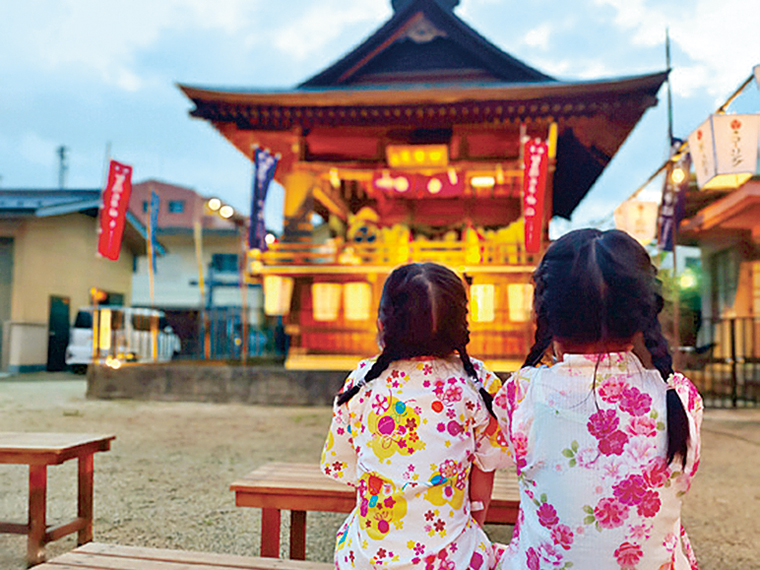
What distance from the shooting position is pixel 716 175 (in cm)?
716

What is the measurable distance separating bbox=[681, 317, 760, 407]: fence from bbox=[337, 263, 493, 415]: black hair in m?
10.1

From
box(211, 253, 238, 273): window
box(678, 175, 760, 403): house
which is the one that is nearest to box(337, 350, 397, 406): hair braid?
box(678, 175, 760, 403): house

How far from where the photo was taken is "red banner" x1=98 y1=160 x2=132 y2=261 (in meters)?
12.1

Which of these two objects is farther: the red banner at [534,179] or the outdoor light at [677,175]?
the red banner at [534,179]

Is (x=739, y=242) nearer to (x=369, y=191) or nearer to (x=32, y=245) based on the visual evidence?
(x=369, y=191)

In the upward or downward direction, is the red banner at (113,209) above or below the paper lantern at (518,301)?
above

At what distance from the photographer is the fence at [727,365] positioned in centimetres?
1048

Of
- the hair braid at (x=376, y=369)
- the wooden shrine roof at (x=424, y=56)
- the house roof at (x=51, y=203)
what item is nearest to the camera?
the hair braid at (x=376, y=369)

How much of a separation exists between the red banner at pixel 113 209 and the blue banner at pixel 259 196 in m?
2.87

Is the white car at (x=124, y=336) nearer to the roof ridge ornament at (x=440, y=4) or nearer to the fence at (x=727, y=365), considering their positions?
the roof ridge ornament at (x=440, y=4)

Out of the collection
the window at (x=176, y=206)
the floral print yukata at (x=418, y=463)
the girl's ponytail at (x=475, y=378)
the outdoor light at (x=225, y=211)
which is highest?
the window at (x=176, y=206)

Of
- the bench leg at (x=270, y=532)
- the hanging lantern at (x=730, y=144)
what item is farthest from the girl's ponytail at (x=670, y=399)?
the hanging lantern at (x=730, y=144)

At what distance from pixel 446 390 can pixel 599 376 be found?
496mm

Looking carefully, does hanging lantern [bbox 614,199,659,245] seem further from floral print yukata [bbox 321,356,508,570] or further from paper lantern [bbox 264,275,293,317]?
floral print yukata [bbox 321,356,508,570]
